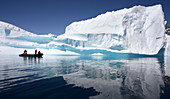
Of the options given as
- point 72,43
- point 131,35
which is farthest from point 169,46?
point 72,43

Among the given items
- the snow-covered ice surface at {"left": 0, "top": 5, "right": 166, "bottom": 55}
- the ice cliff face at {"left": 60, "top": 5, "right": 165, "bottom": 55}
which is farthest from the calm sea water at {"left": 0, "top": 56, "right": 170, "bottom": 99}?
the snow-covered ice surface at {"left": 0, "top": 5, "right": 166, "bottom": 55}

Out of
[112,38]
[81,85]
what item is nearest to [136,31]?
[112,38]

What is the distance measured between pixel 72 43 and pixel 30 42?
19.5 m

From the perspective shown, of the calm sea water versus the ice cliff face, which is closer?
the calm sea water

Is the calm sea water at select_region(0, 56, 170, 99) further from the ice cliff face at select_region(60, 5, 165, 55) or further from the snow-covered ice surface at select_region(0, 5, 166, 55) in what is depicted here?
the snow-covered ice surface at select_region(0, 5, 166, 55)

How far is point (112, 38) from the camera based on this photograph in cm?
4169

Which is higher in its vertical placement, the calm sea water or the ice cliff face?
the ice cliff face

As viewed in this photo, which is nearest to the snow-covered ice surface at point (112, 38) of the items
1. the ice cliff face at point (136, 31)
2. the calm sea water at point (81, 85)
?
the ice cliff face at point (136, 31)

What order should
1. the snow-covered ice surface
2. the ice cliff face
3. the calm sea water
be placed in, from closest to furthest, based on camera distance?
the calm sea water → the ice cliff face → the snow-covered ice surface

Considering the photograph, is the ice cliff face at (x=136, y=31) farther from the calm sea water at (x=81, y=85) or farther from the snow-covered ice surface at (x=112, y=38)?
the calm sea water at (x=81, y=85)

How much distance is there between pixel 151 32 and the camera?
37469 mm

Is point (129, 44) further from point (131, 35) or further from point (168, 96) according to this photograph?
point (168, 96)

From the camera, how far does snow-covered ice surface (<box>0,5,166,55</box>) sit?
37469 mm

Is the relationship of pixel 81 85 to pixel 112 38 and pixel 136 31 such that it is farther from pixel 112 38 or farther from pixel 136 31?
pixel 136 31
